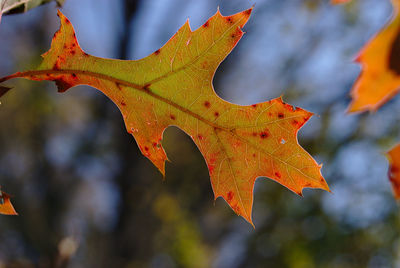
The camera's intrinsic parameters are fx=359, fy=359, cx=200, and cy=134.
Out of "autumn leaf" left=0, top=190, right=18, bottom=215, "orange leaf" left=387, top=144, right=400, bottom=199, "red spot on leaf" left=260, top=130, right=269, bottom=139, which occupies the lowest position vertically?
"orange leaf" left=387, top=144, right=400, bottom=199

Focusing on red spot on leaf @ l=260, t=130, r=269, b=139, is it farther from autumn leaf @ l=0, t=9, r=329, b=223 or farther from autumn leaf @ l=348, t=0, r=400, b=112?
autumn leaf @ l=348, t=0, r=400, b=112

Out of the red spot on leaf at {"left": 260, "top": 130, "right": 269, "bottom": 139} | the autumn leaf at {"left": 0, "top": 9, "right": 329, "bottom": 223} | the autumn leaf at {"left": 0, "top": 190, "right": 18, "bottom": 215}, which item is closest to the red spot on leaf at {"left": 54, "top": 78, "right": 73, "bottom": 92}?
the autumn leaf at {"left": 0, "top": 9, "right": 329, "bottom": 223}

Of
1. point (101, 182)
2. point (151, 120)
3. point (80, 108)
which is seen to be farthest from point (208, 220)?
point (151, 120)

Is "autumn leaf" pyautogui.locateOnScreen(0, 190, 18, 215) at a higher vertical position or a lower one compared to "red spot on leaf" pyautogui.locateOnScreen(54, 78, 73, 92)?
lower

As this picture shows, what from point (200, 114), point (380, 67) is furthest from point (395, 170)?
point (200, 114)

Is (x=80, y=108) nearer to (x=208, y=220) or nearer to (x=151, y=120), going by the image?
(x=208, y=220)

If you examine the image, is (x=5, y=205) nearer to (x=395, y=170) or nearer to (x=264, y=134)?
(x=264, y=134)
